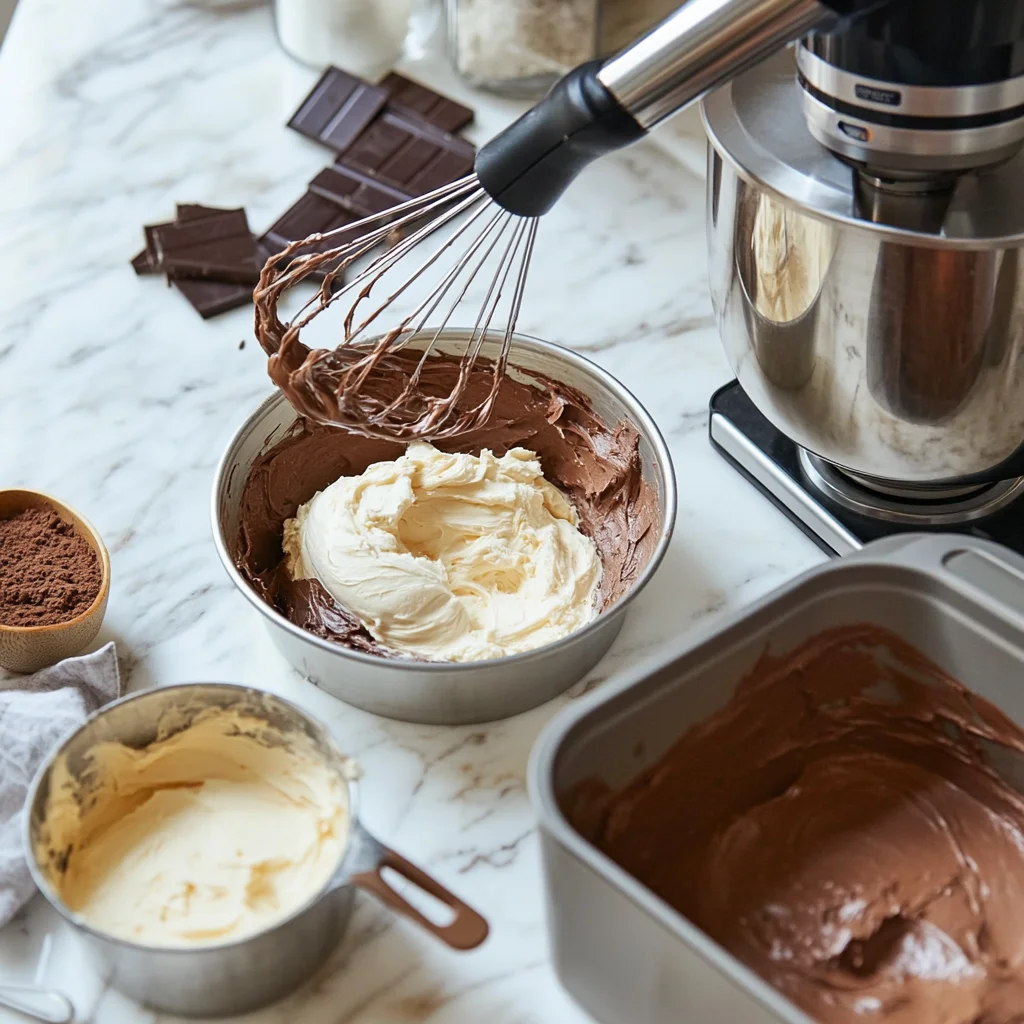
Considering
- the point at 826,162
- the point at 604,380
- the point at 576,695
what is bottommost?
the point at 576,695

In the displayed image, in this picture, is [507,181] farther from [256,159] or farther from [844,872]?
[256,159]

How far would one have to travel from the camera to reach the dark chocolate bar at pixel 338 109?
1.25m

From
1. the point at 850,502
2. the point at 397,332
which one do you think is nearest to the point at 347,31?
the point at 397,332

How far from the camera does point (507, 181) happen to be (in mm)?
720

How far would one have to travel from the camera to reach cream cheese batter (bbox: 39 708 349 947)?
67 cm

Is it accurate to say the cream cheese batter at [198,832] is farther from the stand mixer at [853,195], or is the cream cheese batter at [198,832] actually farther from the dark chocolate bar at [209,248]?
the dark chocolate bar at [209,248]

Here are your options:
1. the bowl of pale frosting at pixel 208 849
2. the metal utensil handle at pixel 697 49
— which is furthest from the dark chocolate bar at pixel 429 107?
the bowl of pale frosting at pixel 208 849

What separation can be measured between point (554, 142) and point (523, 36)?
23.9 inches

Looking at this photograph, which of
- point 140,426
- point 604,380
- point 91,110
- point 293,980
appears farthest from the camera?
point 91,110

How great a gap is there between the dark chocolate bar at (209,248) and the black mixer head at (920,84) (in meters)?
0.56

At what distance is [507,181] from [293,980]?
0.44m

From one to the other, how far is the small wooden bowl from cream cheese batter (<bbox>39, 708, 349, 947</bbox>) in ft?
0.43

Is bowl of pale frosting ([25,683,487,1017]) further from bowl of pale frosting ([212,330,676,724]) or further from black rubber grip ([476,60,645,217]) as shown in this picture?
black rubber grip ([476,60,645,217])

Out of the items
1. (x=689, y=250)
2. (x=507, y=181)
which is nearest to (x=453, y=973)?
(x=507, y=181)
